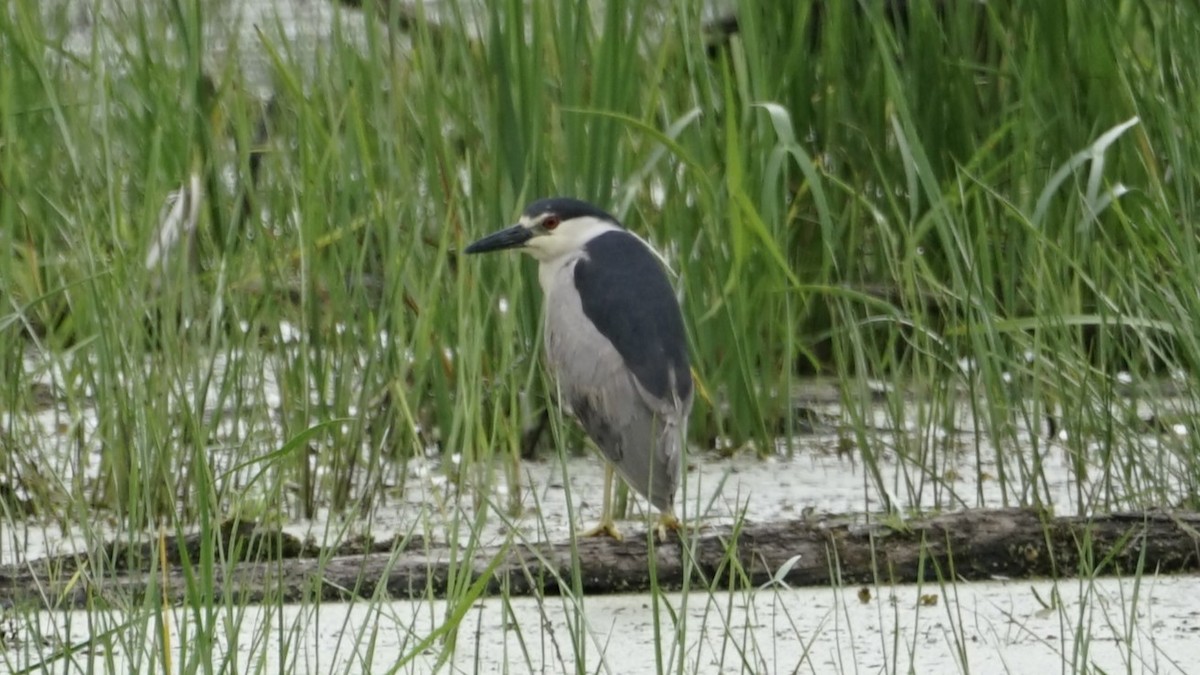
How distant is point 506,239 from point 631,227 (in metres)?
0.50

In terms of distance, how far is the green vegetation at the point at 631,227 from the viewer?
283 cm

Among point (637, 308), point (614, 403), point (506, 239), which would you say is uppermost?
point (506, 239)

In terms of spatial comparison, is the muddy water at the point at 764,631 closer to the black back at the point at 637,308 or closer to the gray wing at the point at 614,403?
the gray wing at the point at 614,403

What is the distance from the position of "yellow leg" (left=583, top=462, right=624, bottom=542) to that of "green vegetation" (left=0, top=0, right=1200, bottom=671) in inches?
5.8

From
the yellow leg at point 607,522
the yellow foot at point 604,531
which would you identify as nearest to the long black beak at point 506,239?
the yellow leg at point 607,522

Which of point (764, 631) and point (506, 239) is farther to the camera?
point (506, 239)

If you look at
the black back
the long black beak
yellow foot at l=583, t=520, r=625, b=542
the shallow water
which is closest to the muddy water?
the shallow water

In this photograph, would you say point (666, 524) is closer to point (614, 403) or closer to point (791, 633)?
point (614, 403)

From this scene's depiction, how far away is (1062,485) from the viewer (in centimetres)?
320

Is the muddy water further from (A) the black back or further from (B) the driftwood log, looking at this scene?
(A) the black back

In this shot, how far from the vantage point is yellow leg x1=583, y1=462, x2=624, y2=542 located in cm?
292

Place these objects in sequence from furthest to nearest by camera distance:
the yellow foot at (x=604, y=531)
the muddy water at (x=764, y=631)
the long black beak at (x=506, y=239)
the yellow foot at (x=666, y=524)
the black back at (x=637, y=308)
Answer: the long black beak at (x=506, y=239), the black back at (x=637, y=308), the yellow foot at (x=604, y=531), the yellow foot at (x=666, y=524), the muddy water at (x=764, y=631)

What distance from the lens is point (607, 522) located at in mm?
2959

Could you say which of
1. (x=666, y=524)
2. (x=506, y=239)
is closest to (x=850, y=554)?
(x=666, y=524)
